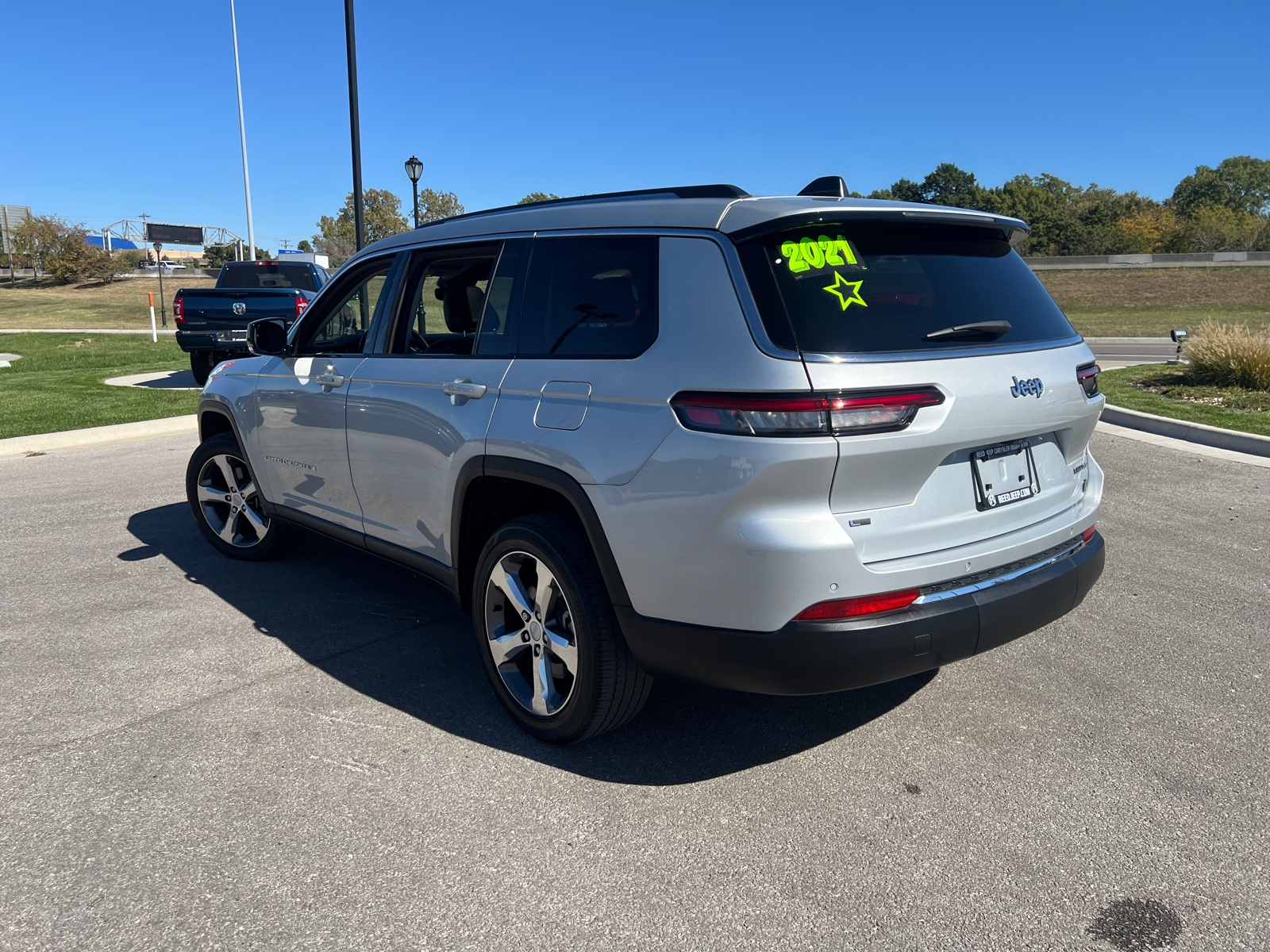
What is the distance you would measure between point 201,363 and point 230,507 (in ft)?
33.4

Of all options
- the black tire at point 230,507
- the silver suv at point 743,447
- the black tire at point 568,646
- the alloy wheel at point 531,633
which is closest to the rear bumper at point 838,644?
the silver suv at point 743,447

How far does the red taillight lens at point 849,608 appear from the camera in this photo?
102 inches

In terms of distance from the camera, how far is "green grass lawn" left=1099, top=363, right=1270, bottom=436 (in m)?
10.3

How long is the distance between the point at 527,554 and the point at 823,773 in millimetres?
1277

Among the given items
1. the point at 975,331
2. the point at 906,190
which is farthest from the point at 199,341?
the point at 906,190

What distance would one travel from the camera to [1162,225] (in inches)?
3770

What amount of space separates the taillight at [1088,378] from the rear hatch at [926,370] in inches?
1.7

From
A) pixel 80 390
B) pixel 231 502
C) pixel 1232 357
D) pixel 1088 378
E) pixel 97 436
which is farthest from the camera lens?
pixel 80 390

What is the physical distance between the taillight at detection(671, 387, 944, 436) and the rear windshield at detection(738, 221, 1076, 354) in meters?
0.15

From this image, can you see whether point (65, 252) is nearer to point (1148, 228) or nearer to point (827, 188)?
point (827, 188)

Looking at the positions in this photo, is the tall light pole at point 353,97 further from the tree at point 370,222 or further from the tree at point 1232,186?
the tree at point 1232,186

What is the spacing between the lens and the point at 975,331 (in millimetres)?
2896

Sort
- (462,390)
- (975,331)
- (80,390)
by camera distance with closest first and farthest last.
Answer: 1. (975,331)
2. (462,390)
3. (80,390)

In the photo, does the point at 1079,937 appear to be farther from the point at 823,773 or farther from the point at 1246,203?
the point at 1246,203
